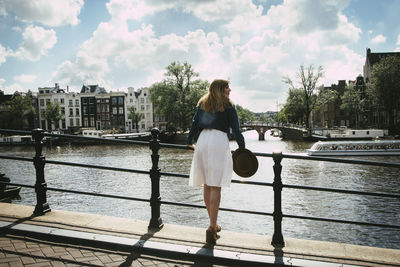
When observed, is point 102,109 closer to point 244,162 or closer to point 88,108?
point 88,108

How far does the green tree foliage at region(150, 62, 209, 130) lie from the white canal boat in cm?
2293

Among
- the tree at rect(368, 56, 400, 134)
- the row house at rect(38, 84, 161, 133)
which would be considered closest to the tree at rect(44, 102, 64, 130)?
the row house at rect(38, 84, 161, 133)

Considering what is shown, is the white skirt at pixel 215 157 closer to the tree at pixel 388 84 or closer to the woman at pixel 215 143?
the woman at pixel 215 143

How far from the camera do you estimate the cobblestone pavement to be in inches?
116

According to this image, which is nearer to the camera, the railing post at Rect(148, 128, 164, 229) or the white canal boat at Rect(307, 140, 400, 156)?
the railing post at Rect(148, 128, 164, 229)

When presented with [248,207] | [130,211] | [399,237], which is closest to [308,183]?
[248,207]

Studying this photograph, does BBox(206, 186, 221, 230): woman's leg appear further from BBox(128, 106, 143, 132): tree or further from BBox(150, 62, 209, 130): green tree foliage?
BBox(128, 106, 143, 132): tree

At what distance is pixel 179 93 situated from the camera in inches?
1949

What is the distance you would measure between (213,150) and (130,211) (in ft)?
31.4

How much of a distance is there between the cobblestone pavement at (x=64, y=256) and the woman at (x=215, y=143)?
678mm

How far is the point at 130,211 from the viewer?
11859 mm

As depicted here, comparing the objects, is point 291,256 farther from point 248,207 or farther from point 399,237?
point 248,207

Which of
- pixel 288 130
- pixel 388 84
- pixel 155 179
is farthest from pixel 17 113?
pixel 155 179

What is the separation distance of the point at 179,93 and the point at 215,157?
46.9 meters
